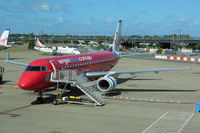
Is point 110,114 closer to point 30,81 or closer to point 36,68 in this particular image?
point 30,81

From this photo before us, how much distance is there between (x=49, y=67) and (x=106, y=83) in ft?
19.8

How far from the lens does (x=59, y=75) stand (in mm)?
22047

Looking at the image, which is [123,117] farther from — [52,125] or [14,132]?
[14,132]

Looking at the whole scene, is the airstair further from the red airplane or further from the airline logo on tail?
the airline logo on tail

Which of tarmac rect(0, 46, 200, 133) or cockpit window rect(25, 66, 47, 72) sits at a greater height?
cockpit window rect(25, 66, 47, 72)

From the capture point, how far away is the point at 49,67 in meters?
21.5

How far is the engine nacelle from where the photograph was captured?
79.0 ft

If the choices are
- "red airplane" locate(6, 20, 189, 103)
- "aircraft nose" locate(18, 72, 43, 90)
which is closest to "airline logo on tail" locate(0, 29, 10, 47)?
"red airplane" locate(6, 20, 189, 103)

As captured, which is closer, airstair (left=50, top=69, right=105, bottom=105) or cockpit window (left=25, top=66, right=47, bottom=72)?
cockpit window (left=25, top=66, right=47, bottom=72)

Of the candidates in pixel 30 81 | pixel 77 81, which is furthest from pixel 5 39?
pixel 30 81

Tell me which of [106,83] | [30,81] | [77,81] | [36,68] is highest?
[36,68]

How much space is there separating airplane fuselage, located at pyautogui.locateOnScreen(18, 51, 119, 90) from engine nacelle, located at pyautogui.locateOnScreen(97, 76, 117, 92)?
297cm

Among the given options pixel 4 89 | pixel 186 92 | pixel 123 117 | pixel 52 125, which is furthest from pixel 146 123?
pixel 4 89

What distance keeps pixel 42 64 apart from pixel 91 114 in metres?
6.33
